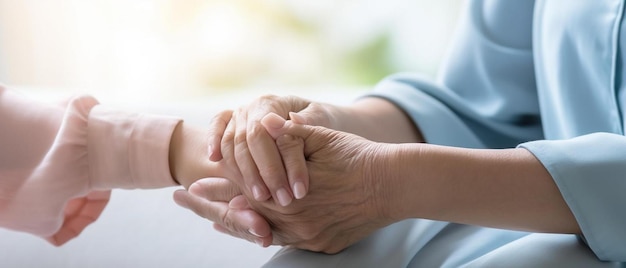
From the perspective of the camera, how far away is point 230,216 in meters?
0.95

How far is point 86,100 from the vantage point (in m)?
1.11

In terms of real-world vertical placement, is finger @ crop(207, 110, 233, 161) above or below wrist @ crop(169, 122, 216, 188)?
above

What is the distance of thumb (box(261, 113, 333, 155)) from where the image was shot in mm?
899

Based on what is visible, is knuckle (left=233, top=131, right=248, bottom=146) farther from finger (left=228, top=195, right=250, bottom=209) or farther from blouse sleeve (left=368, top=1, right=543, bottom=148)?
blouse sleeve (left=368, top=1, right=543, bottom=148)

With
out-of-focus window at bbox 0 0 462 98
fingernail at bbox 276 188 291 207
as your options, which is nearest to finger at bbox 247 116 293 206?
fingernail at bbox 276 188 291 207

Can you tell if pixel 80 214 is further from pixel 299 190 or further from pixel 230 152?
pixel 299 190

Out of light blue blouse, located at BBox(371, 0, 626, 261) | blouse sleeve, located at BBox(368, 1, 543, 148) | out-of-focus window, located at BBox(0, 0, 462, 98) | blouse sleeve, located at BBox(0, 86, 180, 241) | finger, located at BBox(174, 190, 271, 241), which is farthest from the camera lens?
out-of-focus window, located at BBox(0, 0, 462, 98)

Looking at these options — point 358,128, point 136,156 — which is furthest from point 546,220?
point 136,156

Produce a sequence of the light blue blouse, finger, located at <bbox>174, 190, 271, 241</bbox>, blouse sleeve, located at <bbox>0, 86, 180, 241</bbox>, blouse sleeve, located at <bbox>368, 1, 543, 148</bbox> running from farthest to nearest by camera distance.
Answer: blouse sleeve, located at <bbox>368, 1, 543, 148</bbox>
blouse sleeve, located at <bbox>0, 86, 180, 241</bbox>
finger, located at <bbox>174, 190, 271, 241</bbox>
the light blue blouse

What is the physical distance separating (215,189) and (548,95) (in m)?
0.47

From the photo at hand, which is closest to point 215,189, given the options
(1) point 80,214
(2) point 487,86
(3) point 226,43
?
(1) point 80,214

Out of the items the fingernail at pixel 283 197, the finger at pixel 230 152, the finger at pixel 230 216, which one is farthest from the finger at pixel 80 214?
the fingernail at pixel 283 197

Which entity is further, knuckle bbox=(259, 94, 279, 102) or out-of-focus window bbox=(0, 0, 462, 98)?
out-of-focus window bbox=(0, 0, 462, 98)

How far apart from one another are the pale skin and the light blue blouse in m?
0.03
